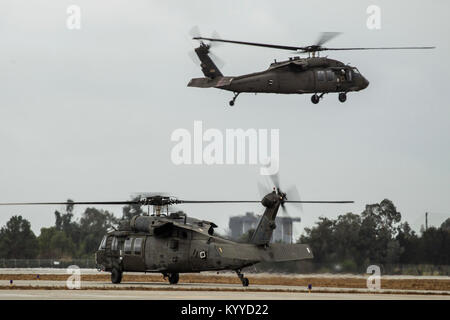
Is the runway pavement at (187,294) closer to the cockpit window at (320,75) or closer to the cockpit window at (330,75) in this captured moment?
the cockpit window at (320,75)

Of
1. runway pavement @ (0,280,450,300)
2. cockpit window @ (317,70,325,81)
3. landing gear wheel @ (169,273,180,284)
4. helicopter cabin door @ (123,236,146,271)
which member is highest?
cockpit window @ (317,70,325,81)

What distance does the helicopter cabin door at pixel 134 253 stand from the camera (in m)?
51.7

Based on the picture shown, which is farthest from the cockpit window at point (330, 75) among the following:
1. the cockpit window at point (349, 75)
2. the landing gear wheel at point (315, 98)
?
the landing gear wheel at point (315, 98)

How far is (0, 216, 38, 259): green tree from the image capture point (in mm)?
108562

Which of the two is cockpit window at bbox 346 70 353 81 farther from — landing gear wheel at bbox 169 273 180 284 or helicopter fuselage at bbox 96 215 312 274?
landing gear wheel at bbox 169 273 180 284

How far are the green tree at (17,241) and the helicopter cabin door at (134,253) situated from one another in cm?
5671

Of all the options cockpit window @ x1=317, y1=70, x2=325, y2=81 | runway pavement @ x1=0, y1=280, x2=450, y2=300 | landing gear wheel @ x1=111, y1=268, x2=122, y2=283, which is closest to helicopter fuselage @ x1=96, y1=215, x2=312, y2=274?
landing gear wheel @ x1=111, y1=268, x2=122, y2=283

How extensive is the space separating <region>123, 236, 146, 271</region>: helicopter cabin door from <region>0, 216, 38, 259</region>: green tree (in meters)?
56.7

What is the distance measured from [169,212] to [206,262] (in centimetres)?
417

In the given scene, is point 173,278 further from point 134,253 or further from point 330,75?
point 330,75

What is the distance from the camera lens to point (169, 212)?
52.3 metres
